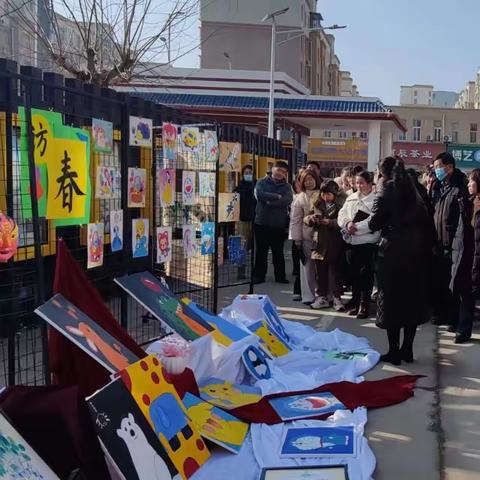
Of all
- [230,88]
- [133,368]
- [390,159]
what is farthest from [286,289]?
[230,88]

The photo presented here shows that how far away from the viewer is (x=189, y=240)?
6.62m

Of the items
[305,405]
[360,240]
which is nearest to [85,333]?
[305,405]

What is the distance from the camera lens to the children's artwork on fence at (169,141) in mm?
5906

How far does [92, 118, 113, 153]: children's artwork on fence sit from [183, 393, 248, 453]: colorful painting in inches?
80.5

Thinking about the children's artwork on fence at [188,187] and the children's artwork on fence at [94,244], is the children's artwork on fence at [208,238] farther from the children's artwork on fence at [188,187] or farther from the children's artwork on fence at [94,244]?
the children's artwork on fence at [94,244]

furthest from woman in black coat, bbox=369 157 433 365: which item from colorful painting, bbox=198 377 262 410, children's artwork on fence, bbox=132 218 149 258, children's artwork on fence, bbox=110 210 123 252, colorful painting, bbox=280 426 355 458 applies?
children's artwork on fence, bbox=110 210 123 252

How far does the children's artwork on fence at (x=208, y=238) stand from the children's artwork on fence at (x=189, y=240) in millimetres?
133

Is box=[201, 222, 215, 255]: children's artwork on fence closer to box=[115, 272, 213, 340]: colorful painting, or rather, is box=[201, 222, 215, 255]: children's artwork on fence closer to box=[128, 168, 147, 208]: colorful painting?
box=[128, 168, 147, 208]: colorful painting

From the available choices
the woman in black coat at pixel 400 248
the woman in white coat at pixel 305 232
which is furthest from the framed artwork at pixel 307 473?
the woman in white coat at pixel 305 232

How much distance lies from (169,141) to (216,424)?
291 centimetres

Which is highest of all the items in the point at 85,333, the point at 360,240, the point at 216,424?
the point at 360,240

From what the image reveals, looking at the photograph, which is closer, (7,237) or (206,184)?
(7,237)

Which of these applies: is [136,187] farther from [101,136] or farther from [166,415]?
[166,415]

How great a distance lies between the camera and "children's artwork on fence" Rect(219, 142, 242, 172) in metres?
7.59
